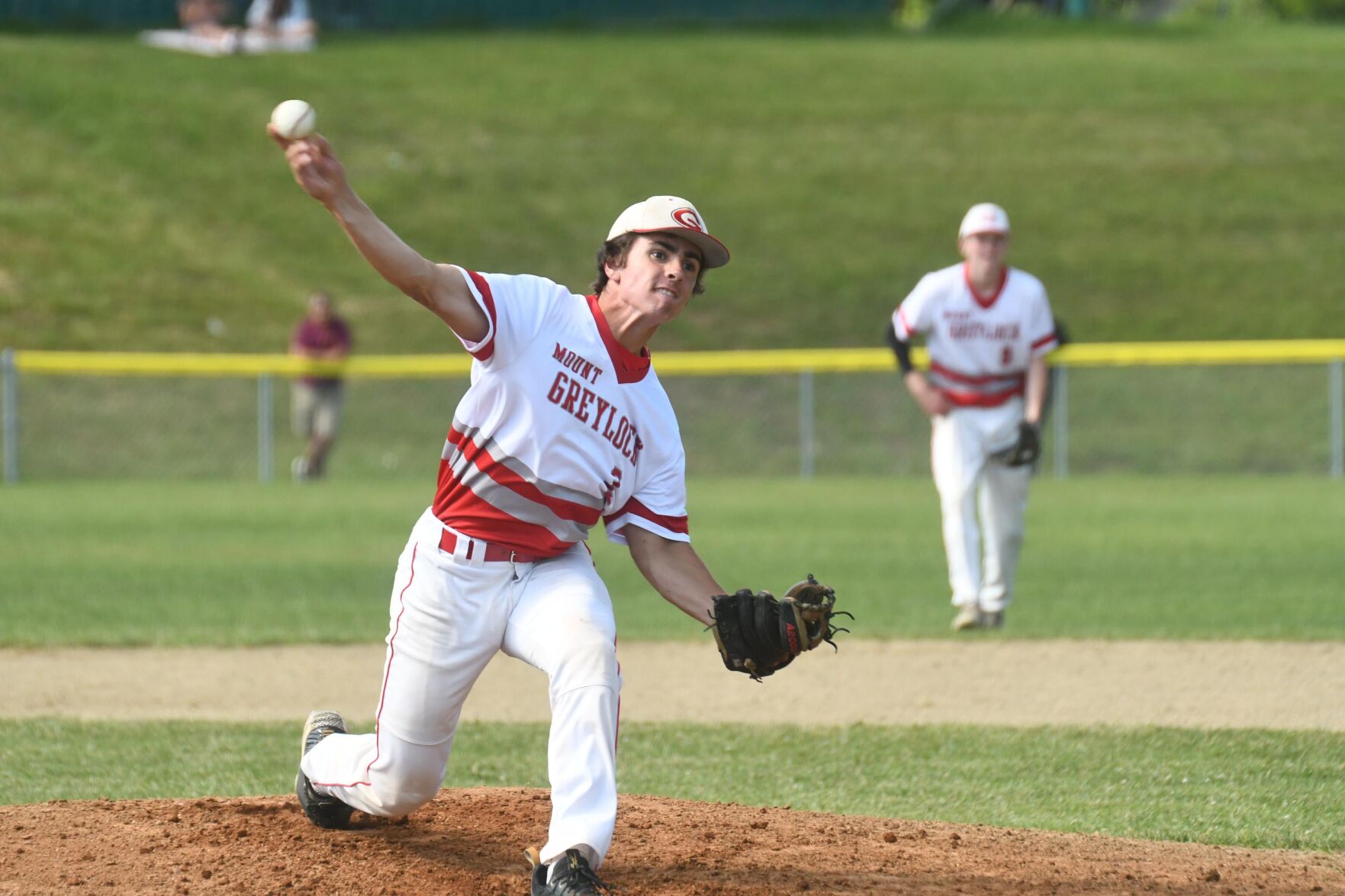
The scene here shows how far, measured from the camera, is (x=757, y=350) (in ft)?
86.3

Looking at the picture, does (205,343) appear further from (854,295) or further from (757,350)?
(854,295)

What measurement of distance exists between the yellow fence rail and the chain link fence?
17 cm

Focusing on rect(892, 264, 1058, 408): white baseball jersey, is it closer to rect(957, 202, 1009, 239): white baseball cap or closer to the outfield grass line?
rect(957, 202, 1009, 239): white baseball cap

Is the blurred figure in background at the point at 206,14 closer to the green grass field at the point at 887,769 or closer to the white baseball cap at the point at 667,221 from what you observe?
the green grass field at the point at 887,769

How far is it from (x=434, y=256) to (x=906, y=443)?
11.1m

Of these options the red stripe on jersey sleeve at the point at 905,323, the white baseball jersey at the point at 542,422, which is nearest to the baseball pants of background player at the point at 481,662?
the white baseball jersey at the point at 542,422

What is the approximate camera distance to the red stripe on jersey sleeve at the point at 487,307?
4.17m

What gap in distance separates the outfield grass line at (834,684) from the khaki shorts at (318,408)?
10.9m

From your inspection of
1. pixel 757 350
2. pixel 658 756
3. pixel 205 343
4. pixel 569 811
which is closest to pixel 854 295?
pixel 757 350

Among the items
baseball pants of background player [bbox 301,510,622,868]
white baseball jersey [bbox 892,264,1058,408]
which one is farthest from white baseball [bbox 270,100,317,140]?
white baseball jersey [bbox 892,264,1058,408]

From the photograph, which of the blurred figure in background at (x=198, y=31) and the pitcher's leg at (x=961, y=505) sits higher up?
the blurred figure in background at (x=198, y=31)

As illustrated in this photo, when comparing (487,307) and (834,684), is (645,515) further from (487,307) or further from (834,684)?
(834,684)

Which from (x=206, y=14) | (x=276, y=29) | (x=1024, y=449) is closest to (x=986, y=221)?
Result: (x=1024, y=449)

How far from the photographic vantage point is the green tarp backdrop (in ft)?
130
